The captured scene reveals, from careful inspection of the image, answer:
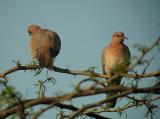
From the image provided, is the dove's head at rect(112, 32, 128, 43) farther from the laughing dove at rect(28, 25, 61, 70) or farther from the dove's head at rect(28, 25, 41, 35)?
the dove's head at rect(28, 25, 41, 35)

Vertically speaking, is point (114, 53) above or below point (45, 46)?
below

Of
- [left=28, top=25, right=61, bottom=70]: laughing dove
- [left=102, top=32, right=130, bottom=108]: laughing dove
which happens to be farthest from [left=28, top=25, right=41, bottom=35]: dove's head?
[left=102, top=32, right=130, bottom=108]: laughing dove

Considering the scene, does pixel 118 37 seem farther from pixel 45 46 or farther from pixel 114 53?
pixel 45 46

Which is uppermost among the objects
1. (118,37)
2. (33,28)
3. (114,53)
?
(33,28)

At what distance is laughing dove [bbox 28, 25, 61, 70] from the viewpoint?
7309 millimetres

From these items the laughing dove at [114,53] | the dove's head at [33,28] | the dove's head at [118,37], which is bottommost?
the laughing dove at [114,53]

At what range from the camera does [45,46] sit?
7809 mm

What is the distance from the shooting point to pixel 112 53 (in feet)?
24.4

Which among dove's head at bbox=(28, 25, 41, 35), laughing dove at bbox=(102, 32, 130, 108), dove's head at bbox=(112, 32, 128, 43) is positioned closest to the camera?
laughing dove at bbox=(102, 32, 130, 108)

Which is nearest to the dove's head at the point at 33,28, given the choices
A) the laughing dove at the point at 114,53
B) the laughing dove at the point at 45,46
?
the laughing dove at the point at 45,46

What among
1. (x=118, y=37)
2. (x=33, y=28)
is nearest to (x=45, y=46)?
(x=33, y=28)

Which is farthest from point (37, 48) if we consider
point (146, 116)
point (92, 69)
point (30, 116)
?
point (30, 116)

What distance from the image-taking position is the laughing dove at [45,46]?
24.0 feet

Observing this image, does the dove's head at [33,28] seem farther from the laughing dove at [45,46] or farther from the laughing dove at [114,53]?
the laughing dove at [114,53]
